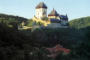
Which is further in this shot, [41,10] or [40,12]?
[40,12]

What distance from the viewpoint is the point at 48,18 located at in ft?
155

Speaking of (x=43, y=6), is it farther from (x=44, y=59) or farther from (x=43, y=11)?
(x=44, y=59)

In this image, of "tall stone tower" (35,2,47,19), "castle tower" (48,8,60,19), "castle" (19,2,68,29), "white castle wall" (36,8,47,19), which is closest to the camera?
"castle" (19,2,68,29)

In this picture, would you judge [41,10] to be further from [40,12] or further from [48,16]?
[48,16]

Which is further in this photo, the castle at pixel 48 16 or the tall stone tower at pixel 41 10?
the tall stone tower at pixel 41 10

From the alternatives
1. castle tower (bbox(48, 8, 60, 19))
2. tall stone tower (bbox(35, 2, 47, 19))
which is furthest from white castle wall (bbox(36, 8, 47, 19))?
castle tower (bbox(48, 8, 60, 19))

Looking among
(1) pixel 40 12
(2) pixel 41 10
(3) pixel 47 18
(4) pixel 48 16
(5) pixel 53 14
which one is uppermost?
(2) pixel 41 10

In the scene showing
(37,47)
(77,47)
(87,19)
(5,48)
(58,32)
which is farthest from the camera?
(87,19)

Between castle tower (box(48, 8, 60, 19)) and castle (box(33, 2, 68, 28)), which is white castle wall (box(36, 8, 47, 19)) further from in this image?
castle tower (box(48, 8, 60, 19))

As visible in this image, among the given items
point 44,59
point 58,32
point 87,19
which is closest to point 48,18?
point 58,32

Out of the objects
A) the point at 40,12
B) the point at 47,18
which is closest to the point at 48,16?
the point at 47,18

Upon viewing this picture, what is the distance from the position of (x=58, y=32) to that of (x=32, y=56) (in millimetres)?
33187

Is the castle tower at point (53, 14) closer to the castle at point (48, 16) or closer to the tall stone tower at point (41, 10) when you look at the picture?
the castle at point (48, 16)

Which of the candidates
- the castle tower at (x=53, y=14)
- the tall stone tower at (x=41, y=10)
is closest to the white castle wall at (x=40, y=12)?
the tall stone tower at (x=41, y=10)
